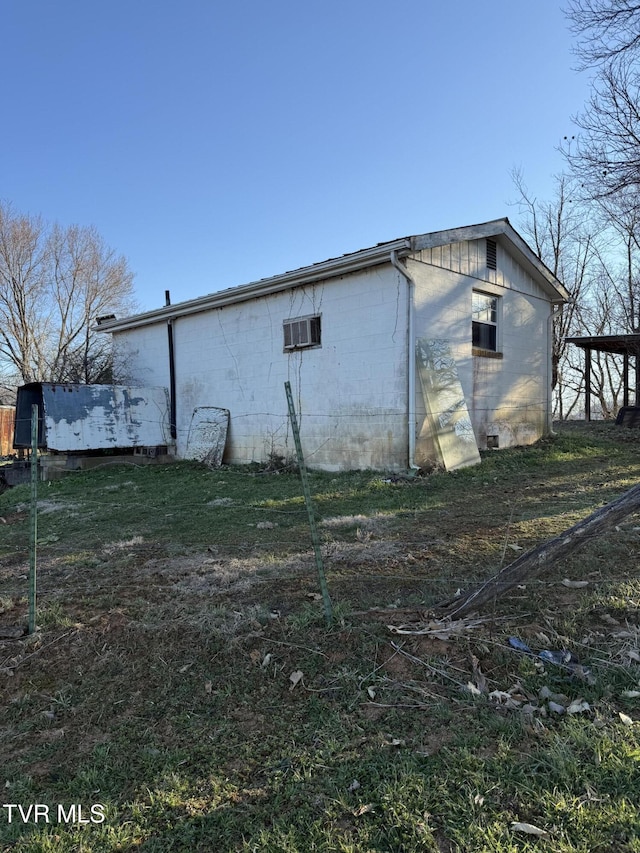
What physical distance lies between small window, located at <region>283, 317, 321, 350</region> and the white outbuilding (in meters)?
0.03

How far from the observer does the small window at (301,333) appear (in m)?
9.68

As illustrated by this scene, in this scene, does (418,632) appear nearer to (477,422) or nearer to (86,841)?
(86,841)

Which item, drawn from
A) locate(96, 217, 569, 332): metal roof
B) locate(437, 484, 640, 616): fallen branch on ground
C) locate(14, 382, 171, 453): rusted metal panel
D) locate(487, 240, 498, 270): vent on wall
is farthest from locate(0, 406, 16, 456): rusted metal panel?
locate(437, 484, 640, 616): fallen branch on ground

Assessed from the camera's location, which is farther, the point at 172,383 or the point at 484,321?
the point at 172,383

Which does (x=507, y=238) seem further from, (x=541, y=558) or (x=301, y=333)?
(x=541, y=558)

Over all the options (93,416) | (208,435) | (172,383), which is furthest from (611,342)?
(93,416)

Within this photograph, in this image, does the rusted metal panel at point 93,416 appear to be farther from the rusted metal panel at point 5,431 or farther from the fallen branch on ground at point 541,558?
the fallen branch on ground at point 541,558

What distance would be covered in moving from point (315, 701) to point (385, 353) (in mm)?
6789

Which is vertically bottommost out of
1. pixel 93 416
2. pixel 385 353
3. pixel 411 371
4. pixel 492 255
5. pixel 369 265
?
pixel 93 416

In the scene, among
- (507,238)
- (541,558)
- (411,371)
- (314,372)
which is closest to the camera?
(541,558)

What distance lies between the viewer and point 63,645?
2.97 m

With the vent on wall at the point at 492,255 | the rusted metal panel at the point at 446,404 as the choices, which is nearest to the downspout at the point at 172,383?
the rusted metal panel at the point at 446,404

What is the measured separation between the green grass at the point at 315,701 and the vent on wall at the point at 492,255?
22.2ft

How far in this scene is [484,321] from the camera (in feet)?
33.7
